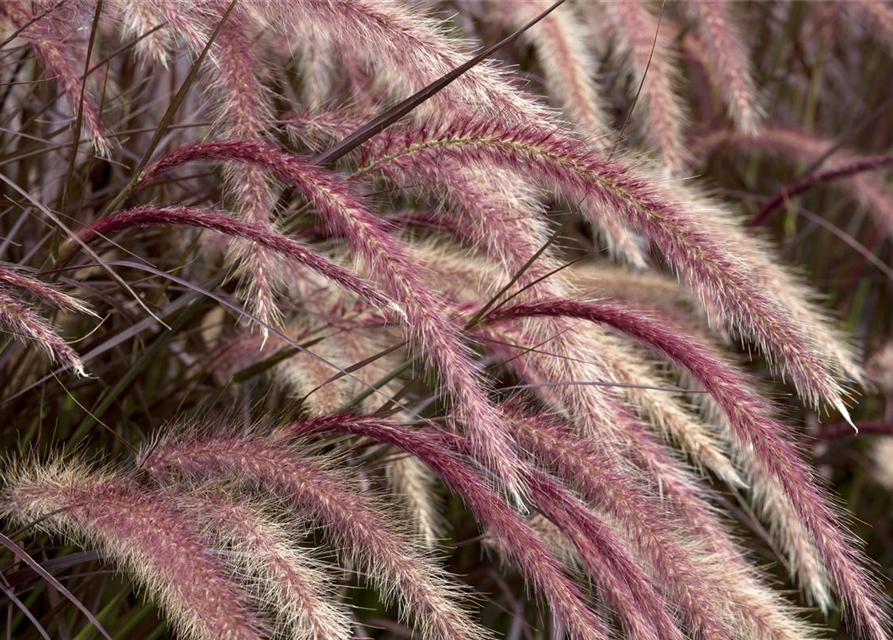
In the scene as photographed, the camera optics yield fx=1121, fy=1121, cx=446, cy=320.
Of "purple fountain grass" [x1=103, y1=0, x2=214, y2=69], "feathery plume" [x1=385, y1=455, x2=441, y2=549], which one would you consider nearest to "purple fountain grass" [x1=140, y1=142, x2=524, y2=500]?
"purple fountain grass" [x1=103, y1=0, x2=214, y2=69]

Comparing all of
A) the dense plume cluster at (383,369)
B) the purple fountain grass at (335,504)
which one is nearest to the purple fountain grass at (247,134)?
the dense plume cluster at (383,369)

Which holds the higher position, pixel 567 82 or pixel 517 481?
pixel 567 82

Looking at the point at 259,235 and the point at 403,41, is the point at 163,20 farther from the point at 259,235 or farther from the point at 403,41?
the point at 259,235

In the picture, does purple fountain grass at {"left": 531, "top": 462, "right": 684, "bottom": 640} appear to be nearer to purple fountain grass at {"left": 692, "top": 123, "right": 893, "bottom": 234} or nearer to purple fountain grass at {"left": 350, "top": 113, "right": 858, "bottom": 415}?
purple fountain grass at {"left": 350, "top": 113, "right": 858, "bottom": 415}

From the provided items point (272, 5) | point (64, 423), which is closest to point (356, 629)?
point (64, 423)

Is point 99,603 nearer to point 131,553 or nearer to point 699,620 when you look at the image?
point 131,553

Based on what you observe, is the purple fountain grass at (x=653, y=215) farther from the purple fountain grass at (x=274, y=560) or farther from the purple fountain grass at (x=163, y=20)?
the purple fountain grass at (x=274, y=560)

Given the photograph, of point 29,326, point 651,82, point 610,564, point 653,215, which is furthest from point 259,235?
point 651,82
